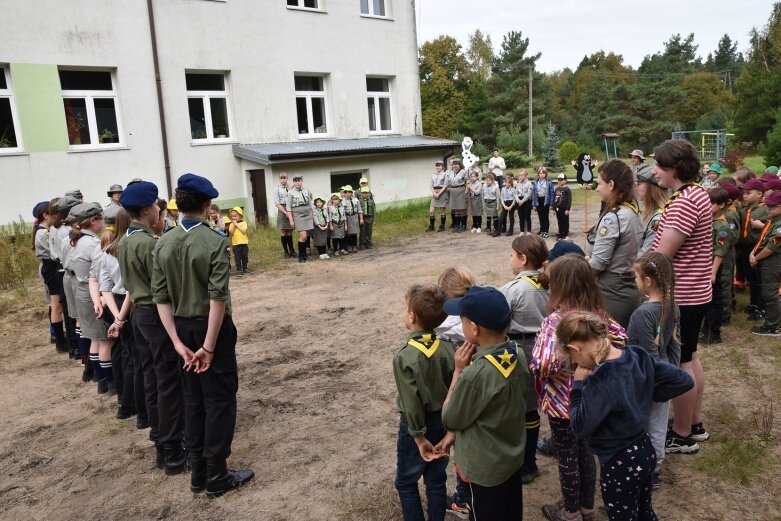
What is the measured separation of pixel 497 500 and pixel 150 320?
2560 mm

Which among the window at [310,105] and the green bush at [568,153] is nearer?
the window at [310,105]

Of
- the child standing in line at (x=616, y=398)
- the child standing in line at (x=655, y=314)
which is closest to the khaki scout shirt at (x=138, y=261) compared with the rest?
the child standing in line at (x=616, y=398)

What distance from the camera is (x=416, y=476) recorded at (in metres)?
2.86

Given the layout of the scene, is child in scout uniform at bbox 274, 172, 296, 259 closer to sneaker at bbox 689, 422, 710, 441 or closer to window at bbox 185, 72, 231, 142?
window at bbox 185, 72, 231, 142

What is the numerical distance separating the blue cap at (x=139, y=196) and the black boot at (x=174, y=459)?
1689 millimetres

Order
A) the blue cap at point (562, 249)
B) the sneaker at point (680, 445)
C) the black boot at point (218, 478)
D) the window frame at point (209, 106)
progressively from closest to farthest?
the blue cap at point (562, 249)
the black boot at point (218, 478)
the sneaker at point (680, 445)
the window frame at point (209, 106)

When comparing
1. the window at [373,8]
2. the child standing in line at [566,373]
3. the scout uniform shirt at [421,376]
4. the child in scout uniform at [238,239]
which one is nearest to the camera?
the scout uniform shirt at [421,376]

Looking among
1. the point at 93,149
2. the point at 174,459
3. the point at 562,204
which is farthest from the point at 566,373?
the point at 93,149

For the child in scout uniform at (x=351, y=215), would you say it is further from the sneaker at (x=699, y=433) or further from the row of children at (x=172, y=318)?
the sneaker at (x=699, y=433)

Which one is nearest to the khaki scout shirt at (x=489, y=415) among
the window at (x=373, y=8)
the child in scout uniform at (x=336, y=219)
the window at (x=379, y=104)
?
the child in scout uniform at (x=336, y=219)

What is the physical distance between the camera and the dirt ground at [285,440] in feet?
11.2

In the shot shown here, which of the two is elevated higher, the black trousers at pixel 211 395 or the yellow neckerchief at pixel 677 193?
the yellow neckerchief at pixel 677 193

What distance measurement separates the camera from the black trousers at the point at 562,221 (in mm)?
12635

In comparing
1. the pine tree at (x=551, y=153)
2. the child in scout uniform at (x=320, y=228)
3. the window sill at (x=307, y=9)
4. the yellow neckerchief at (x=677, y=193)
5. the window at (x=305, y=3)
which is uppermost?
the window at (x=305, y=3)
